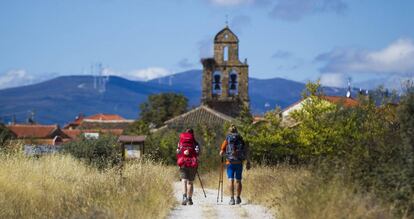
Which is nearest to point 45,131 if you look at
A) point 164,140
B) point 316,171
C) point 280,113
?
point 164,140

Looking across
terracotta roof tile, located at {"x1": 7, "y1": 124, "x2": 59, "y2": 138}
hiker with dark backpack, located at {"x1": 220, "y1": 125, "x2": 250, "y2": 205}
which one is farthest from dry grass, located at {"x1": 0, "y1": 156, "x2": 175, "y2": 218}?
terracotta roof tile, located at {"x1": 7, "y1": 124, "x2": 59, "y2": 138}

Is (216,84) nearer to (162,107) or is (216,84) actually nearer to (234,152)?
(162,107)

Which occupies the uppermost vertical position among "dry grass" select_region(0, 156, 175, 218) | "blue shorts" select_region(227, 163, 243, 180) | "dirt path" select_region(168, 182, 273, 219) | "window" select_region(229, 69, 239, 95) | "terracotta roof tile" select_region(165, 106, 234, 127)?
"window" select_region(229, 69, 239, 95)

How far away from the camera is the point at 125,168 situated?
22562 millimetres

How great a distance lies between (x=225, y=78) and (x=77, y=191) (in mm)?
71287

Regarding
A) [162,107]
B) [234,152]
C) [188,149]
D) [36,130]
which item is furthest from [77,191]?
[36,130]

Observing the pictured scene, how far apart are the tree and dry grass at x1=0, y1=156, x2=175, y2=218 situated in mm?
86456

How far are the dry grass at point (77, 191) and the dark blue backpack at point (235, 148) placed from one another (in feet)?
5.47

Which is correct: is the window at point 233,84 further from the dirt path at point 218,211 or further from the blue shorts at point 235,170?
the blue shorts at point 235,170

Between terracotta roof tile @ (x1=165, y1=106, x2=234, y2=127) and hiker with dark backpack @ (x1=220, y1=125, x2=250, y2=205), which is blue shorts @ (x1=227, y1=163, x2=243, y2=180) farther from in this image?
terracotta roof tile @ (x1=165, y1=106, x2=234, y2=127)

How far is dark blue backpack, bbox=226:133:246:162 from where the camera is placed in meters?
20.5

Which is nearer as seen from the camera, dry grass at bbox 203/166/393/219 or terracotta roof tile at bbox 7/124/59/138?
dry grass at bbox 203/166/393/219

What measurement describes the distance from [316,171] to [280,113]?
20.3 metres

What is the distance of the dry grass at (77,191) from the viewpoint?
54.7 feet
